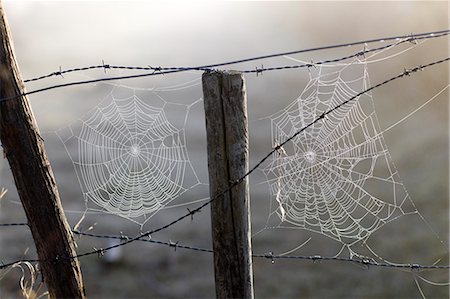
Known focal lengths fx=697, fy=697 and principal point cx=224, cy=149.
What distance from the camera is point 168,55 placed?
2136 centimetres

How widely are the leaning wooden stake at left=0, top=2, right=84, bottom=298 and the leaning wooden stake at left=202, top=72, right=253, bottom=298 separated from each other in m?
1.03

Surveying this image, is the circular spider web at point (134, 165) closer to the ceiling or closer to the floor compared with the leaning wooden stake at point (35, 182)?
closer to the ceiling

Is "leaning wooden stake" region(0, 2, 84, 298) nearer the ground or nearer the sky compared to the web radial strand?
nearer the ground

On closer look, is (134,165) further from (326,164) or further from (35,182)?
(35,182)

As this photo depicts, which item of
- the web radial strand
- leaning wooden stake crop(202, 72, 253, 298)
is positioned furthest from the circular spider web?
leaning wooden stake crop(202, 72, 253, 298)

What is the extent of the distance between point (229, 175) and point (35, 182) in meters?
1.21

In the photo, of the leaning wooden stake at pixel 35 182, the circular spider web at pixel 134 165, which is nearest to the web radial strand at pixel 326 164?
the circular spider web at pixel 134 165

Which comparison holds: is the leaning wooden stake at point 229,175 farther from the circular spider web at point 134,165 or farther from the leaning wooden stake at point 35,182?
the circular spider web at point 134,165

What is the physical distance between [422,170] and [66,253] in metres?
10.9

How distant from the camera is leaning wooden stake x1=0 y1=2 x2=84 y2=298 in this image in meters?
3.89

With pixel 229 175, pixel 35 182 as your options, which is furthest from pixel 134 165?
pixel 229 175

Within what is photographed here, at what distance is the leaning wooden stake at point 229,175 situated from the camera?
3.33m

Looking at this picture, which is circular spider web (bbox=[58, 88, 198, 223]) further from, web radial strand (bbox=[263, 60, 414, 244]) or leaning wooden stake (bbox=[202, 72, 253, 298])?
leaning wooden stake (bbox=[202, 72, 253, 298])

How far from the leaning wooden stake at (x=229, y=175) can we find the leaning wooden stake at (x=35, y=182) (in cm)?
103
